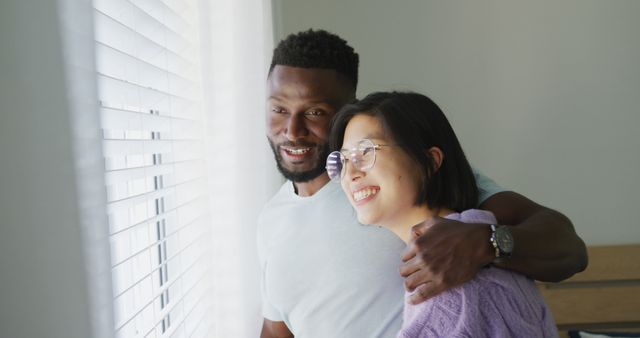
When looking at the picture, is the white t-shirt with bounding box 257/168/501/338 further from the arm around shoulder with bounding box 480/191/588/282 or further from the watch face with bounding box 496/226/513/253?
the watch face with bounding box 496/226/513/253

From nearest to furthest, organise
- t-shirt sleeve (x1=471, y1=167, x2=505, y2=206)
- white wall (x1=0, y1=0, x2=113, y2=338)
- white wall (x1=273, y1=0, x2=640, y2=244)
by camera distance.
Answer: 1. white wall (x1=0, y1=0, x2=113, y2=338)
2. t-shirt sleeve (x1=471, y1=167, x2=505, y2=206)
3. white wall (x1=273, y1=0, x2=640, y2=244)

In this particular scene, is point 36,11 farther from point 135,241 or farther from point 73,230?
point 135,241

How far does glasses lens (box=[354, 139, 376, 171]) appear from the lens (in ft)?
2.57

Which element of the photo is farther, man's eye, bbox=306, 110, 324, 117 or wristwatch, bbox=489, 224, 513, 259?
man's eye, bbox=306, 110, 324, 117

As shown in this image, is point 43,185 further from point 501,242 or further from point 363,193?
point 501,242

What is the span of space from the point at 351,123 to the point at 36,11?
1.77 ft

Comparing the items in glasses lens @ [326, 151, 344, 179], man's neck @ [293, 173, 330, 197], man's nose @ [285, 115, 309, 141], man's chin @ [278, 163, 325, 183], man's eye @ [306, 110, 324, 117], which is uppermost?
man's eye @ [306, 110, 324, 117]

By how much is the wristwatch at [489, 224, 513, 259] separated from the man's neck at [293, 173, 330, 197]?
0.53 metres

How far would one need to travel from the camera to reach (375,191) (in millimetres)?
792

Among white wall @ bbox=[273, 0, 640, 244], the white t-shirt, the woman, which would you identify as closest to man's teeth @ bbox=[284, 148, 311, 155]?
the white t-shirt

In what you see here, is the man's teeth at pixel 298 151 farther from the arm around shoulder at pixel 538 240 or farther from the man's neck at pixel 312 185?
the arm around shoulder at pixel 538 240

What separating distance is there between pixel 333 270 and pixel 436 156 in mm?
395

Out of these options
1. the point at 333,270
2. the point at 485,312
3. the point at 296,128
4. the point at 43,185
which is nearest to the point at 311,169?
the point at 296,128

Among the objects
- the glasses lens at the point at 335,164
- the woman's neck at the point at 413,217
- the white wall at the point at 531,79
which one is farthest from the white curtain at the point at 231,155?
the white wall at the point at 531,79
